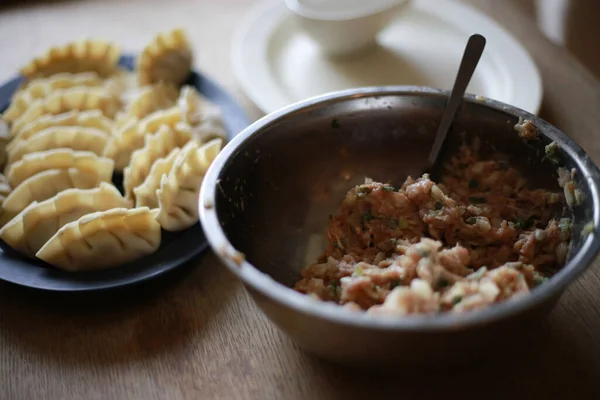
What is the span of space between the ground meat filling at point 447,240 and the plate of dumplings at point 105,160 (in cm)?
39

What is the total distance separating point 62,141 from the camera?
1.74 meters

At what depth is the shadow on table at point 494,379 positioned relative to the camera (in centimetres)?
117

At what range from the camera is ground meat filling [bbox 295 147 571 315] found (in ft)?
3.66

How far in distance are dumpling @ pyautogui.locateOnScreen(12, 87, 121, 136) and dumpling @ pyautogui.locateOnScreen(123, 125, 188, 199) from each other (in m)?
0.31

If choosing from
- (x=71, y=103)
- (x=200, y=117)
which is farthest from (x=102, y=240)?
(x=71, y=103)

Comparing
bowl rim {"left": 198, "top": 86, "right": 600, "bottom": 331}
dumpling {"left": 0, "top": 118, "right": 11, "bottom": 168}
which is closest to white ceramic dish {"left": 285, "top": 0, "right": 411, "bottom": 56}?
bowl rim {"left": 198, "top": 86, "right": 600, "bottom": 331}

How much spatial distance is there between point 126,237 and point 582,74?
1651 mm

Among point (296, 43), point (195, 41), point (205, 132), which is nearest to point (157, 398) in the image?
point (205, 132)

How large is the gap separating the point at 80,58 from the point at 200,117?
2.03 ft

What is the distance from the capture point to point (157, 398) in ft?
4.00

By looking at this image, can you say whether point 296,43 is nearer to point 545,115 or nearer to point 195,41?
point 195,41

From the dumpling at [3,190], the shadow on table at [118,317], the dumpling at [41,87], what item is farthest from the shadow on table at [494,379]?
the dumpling at [41,87]

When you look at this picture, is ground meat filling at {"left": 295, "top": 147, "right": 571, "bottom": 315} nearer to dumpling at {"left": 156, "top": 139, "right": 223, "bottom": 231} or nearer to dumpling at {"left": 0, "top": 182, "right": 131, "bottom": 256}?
dumpling at {"left": 156, "top": 139, "right": 223, "bottom": 231}

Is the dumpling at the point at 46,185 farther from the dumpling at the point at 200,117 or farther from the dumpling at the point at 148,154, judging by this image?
the dumpling at the point at 200,117
